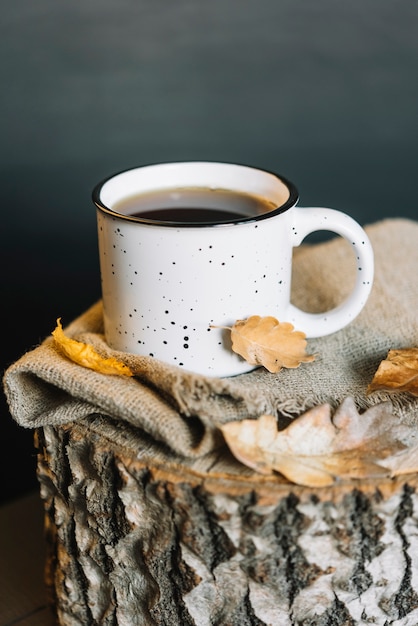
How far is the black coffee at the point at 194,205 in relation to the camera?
3.33 feet

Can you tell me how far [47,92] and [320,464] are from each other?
1045 millimetres

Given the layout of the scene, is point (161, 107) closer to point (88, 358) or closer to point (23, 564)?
point (88, 358)

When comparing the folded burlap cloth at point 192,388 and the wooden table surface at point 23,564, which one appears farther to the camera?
the wooden table surface at point 23,564

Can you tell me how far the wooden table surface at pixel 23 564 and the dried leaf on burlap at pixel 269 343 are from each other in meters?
0.66

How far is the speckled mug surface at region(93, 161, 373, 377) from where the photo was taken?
89 centimetres

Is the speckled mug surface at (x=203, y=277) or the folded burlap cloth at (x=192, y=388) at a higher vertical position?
the speckled mug surface at (x=203, y=277)

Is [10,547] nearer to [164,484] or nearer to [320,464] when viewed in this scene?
[164,484]

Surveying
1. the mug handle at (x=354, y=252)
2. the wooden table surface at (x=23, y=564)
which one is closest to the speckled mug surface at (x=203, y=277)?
the mug handle at (x=354, y=252)

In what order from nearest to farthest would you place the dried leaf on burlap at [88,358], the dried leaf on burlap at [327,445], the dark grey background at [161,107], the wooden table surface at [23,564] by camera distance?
1. the dried leaf on burlap at [327,445]
2. the dried leaf on burlap at [88,358]
3. the wooden table surface at [23,564]
4. the dark grey background at [161,107]

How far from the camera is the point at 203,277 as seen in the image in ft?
2.96

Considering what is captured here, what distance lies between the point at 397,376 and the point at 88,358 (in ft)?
1.31

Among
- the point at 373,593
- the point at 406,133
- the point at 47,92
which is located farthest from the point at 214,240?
the point at 406,133

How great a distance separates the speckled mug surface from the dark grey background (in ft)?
2.02

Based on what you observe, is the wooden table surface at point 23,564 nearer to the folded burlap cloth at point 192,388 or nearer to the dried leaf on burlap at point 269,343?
the folded burlap cloth at point 192,388
